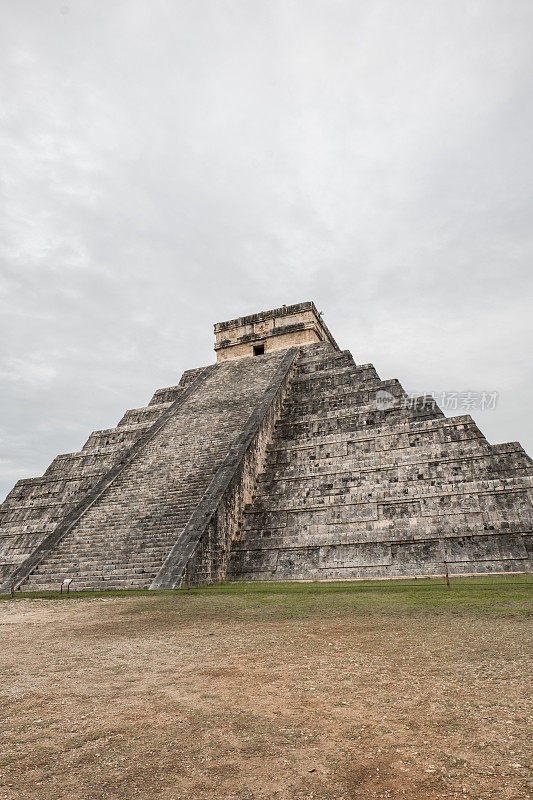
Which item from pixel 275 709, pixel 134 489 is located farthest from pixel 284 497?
pixel 275 709

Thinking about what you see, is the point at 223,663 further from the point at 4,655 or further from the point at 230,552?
the point at 230,552

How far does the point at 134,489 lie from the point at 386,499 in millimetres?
7472

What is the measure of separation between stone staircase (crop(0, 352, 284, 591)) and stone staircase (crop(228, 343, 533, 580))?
6.37 ft

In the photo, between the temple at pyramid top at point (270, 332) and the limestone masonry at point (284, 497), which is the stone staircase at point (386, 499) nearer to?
the limestone masonry at point (284, 497)

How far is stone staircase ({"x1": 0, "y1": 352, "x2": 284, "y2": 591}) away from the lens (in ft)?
38.6

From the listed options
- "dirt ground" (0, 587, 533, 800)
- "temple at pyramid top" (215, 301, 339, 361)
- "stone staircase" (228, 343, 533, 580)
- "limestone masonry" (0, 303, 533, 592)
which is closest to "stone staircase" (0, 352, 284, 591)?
"limestone masonry" (0, 303, 533, 592)

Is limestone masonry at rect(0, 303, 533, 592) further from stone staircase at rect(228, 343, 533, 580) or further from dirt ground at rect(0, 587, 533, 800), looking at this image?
dirt ground at rect(0, 587, 533, 800)

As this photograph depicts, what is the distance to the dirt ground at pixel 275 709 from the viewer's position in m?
2.50

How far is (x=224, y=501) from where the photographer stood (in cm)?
1234

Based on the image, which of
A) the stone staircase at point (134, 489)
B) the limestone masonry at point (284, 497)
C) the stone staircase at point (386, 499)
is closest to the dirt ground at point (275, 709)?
the limestone masonry at point (284, 497)

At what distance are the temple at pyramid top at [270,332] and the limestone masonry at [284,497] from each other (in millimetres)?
4710

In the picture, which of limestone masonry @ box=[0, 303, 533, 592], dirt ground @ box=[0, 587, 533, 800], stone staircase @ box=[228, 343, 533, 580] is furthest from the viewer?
limestone masonry @ box=[0, 303, 533, 592]

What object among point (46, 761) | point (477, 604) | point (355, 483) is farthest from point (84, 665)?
point (355, 483)

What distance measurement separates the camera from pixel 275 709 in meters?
3.44
